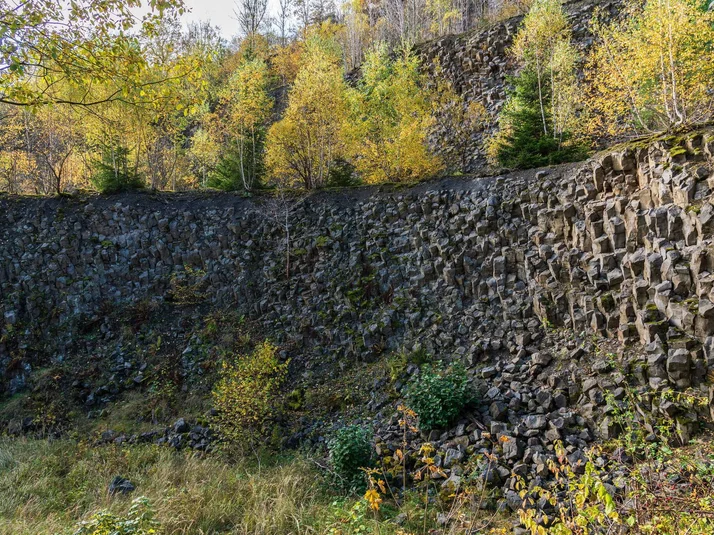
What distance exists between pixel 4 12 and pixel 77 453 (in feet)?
36.7

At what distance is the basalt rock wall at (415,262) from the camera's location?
32.2ft


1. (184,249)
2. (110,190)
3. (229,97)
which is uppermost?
(229,97)

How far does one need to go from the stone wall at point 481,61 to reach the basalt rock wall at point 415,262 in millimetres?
10206

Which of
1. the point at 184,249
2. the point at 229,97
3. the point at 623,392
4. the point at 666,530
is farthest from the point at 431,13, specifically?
the point at 666,530

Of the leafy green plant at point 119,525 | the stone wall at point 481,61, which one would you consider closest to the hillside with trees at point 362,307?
the leafy green plant at point 119,525

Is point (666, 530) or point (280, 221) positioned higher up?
point (280, 221)

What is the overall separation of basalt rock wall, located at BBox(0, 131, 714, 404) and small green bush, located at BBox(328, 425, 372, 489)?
14.1 ft

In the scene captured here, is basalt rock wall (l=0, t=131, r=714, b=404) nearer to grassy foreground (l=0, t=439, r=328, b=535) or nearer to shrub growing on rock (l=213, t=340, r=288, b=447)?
shrub growing on rock (l=213, t=340, r=288, b=447)

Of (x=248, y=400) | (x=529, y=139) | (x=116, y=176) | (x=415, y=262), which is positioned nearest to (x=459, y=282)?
(x=415, y=262)

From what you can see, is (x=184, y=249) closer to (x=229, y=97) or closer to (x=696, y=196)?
(x=229, y=97)

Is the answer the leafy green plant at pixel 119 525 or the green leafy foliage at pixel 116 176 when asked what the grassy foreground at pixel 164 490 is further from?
the green leafy foliage at pixel 116 176

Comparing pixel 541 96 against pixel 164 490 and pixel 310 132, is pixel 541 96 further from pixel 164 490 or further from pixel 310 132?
pixel 164 490

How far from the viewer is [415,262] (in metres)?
14.9

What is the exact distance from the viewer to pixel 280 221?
58.9 ft
